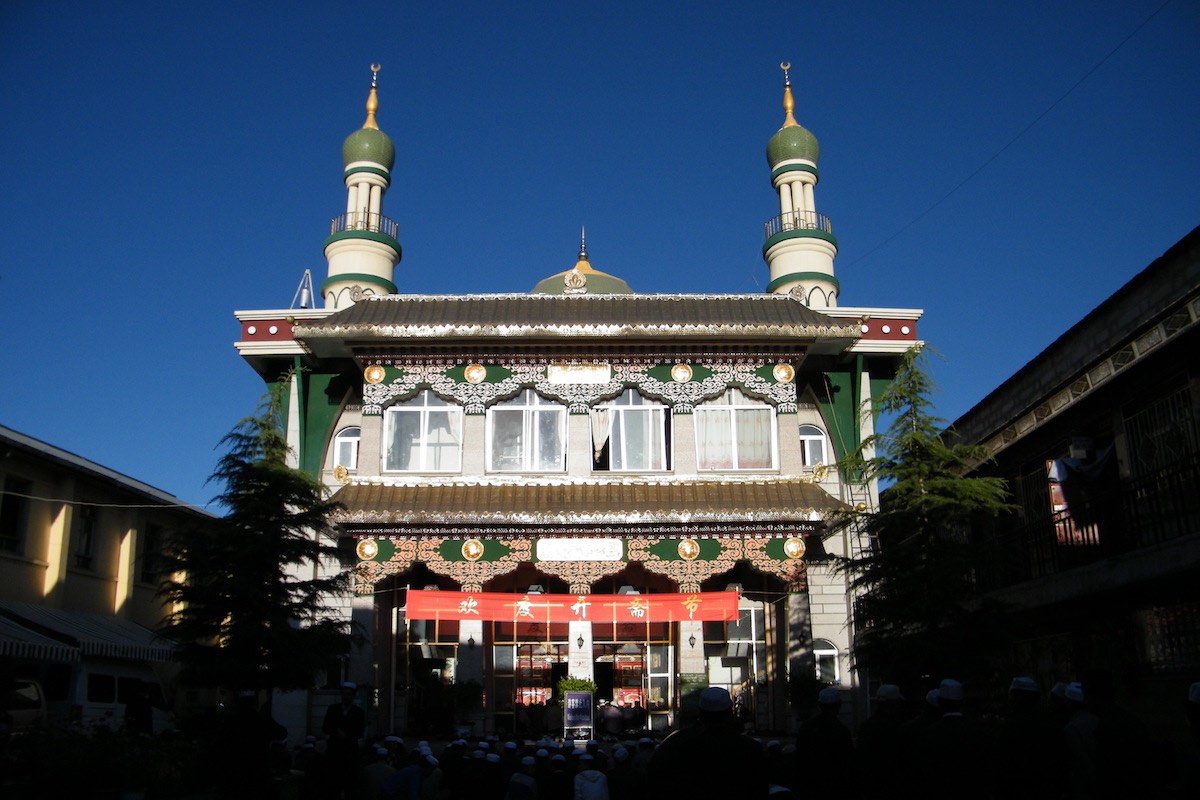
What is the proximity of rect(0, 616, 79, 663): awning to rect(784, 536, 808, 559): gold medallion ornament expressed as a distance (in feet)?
46.3

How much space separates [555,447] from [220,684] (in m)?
8.67

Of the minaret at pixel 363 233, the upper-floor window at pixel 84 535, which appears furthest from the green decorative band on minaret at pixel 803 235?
the upper-floor window at pixel 84 535

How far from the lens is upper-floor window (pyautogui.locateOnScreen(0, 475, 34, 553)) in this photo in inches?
896

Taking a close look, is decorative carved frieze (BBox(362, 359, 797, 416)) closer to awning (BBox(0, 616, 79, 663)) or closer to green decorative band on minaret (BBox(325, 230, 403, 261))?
awning (BBox(0, 616, 79, 663))

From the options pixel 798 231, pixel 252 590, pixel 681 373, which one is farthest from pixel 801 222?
pixel 252 590

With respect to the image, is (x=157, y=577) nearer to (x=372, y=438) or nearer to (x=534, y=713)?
(x=372, y=438)

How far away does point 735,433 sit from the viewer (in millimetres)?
23031

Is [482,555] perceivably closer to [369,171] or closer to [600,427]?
[600,427]

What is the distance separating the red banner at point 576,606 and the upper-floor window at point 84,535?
936cm

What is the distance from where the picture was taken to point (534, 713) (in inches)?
902

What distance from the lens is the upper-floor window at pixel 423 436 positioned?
75.0 ft

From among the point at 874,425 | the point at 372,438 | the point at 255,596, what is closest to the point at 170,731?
the point at 255,596

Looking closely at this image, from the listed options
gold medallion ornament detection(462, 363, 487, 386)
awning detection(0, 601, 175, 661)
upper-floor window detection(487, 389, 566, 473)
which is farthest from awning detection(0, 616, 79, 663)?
gold medallion ornament detection(462, 363, 487, 386)

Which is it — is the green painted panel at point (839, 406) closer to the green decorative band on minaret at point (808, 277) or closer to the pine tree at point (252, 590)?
the green decorative band on minaret at point (808, 277)
